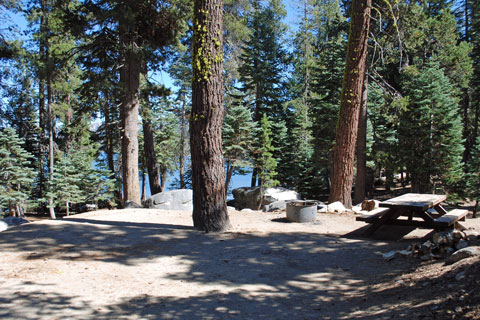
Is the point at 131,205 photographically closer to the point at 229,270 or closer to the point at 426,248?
the point at 229,270

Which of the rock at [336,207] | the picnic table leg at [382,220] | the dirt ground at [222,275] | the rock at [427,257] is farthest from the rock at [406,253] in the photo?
the rock at [336,207]

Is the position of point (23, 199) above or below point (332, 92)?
below

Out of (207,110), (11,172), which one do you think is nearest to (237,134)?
(11,172)

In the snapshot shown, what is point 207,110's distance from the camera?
6484 mm

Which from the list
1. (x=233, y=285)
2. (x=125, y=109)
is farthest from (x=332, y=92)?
(x=233, y=285)

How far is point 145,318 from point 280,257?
2581 mm

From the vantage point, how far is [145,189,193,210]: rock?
11281 mm

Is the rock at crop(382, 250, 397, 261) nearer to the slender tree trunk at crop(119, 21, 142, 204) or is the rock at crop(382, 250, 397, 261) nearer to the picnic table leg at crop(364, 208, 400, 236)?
the picnic table leg at crop(364, 208, 400, 236)

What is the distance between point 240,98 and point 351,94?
12762 mm

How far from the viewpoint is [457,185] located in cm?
1719

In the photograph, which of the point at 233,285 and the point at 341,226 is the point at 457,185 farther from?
the point at 233,285

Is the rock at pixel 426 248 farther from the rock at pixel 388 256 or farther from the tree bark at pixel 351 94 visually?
the tree bark at pixel 351 94

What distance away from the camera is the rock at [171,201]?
11281mm

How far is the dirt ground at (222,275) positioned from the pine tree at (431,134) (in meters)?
11.2
